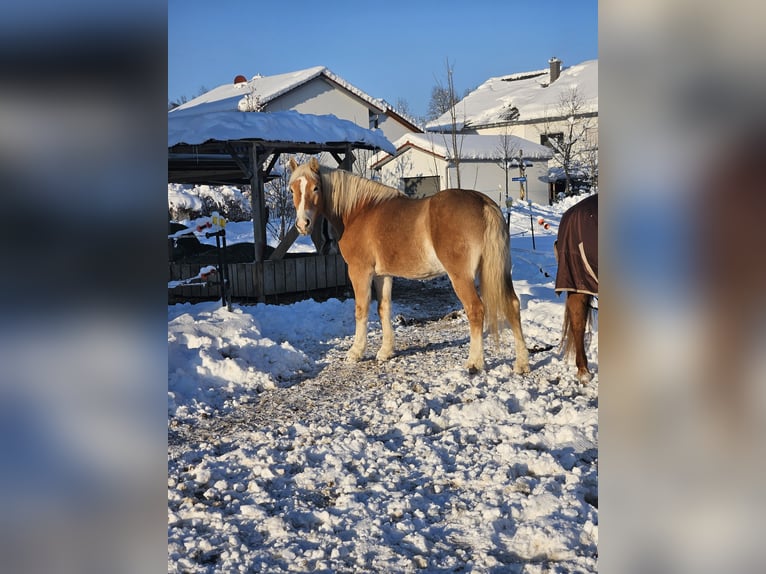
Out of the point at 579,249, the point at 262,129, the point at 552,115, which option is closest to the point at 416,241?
the point at 579,249

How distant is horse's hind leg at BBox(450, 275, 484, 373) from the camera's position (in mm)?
5199

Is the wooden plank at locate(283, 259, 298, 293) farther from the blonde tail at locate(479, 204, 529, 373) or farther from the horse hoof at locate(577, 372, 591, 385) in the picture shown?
the horse hoof at locate(577, 372, 591, 385)

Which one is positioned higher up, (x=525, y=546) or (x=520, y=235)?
(x=520, y=235)

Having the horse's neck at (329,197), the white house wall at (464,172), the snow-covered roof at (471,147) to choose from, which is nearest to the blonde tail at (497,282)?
the horse's neck at (329,197)

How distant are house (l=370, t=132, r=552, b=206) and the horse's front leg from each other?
63.2ft

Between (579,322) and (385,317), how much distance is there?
207cm

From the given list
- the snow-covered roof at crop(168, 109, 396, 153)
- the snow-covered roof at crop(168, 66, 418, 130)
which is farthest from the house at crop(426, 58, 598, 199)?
the snow-covered roof at crop(168, 109, 396, 153)

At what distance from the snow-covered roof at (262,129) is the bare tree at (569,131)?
22.6 m

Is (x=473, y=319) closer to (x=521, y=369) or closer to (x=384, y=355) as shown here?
(x=521, y=369)

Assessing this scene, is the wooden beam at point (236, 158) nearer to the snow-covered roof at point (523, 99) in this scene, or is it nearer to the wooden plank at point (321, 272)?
the wooden plank at point (321, 272)
